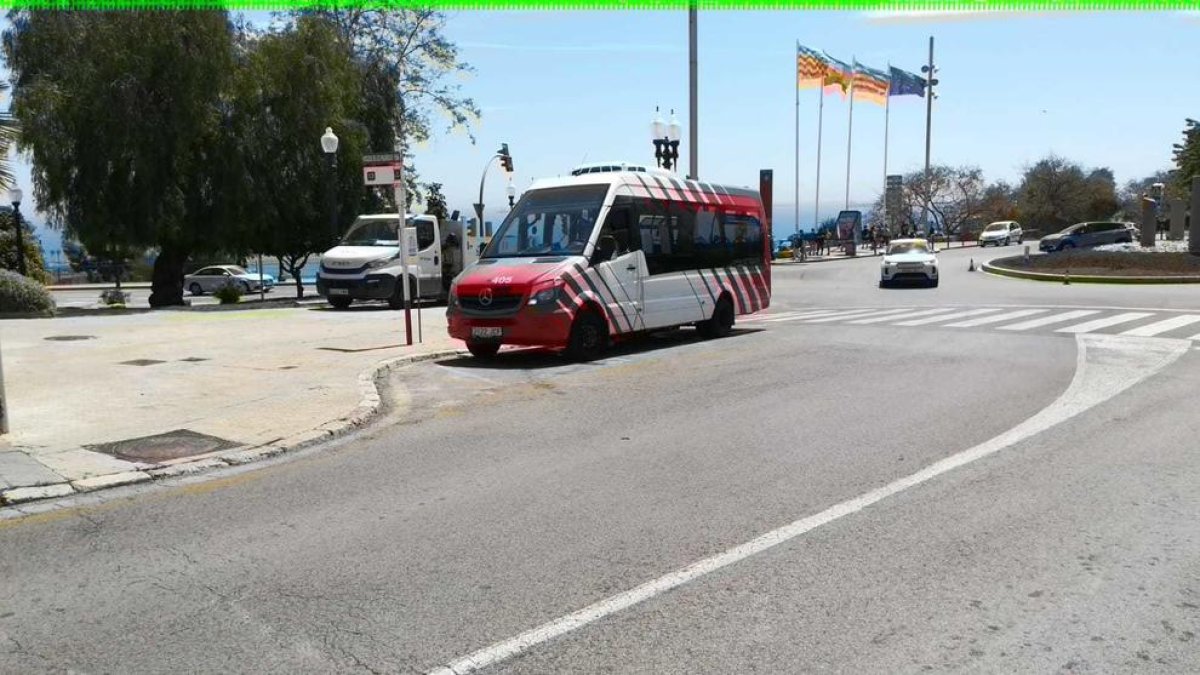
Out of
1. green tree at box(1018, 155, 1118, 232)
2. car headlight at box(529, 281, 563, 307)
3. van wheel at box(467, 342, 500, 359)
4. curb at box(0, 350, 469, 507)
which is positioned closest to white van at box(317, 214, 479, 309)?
van wheel at box(467, 342, 500, 359)

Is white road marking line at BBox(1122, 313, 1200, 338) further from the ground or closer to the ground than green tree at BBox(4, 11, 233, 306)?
closer to the ground

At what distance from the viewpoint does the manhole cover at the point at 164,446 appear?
24.2 ft

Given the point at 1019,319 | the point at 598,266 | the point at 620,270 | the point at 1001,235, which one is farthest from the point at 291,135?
the point at 1001,235

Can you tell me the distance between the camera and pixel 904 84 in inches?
2275

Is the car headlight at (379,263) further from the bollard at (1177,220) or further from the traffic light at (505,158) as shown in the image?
the bollard at (1177,220)

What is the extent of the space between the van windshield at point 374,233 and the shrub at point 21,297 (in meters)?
6.67

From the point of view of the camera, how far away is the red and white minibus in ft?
41.5

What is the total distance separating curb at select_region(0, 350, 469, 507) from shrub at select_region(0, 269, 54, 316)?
1363 cm

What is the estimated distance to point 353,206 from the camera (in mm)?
32469

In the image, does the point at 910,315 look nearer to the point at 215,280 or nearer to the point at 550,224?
the point at 550,224

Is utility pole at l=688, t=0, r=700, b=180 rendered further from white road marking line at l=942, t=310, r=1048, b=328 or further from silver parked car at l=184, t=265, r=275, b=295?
silver parked car at l=184, t=265, r=275, b=295

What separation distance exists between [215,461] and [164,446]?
0.72 m

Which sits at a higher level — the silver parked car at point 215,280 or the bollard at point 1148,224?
the bollard at point 1148,224

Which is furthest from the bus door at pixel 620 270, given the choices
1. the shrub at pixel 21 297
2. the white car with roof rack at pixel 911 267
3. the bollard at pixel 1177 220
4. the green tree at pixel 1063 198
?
the green tree at pixel 1063 198
